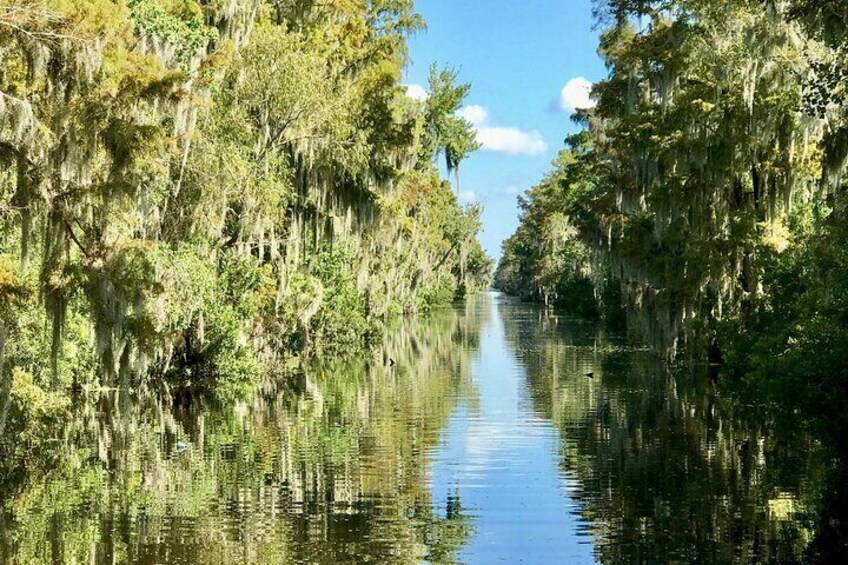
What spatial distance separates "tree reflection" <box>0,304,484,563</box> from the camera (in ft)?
33.4

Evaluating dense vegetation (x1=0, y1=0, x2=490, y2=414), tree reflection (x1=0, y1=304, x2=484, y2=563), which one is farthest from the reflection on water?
dense vegetation (x1=0, y1=0, x2=490, y2=414)

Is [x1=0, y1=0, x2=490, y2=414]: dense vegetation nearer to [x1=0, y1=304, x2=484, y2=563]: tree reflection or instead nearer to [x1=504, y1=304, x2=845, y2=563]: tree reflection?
[x1=0, y1=304, x2=484, y2=563]: tree reflection

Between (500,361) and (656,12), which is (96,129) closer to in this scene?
(656,12)

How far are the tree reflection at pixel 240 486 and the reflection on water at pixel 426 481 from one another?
1.6 inches

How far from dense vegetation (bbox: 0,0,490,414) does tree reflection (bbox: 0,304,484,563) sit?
1263 mm

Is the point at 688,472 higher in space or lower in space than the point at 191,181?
lower

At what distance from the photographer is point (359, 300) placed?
37719 mm

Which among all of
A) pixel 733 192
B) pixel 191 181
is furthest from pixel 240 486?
pixel 733 192

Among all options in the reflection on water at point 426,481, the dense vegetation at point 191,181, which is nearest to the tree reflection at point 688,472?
the reflection on water at point 426,481

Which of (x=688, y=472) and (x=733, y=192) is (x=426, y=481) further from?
(x=733, y=192)

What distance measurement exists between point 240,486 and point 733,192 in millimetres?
14779

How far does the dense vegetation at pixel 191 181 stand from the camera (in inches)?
440

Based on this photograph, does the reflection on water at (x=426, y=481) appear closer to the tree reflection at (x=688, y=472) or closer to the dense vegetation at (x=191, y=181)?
the tree reflection at (x=688, y=472)

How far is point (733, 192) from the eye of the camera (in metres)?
23.6
